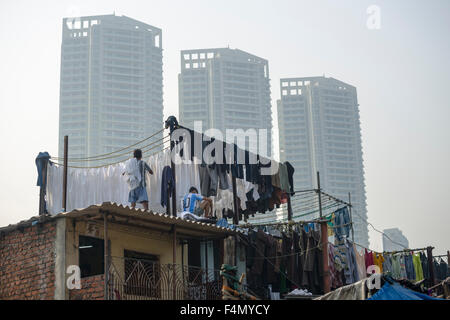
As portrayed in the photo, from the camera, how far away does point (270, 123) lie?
107 m

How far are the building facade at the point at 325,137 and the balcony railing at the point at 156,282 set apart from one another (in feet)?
290

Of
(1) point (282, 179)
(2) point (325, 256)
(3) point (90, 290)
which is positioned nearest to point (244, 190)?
(1) point (282, 179)

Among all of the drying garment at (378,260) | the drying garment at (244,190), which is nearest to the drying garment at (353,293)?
the drying garment at (244,190)

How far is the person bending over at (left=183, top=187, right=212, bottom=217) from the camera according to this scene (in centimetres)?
1587

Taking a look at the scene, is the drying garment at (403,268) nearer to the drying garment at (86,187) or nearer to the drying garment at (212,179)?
the drying garment at (212,179)

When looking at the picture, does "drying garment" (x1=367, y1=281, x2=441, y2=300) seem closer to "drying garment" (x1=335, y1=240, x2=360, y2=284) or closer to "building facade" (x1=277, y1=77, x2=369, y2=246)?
"drying garment" (x1=335, y1=240, x2=360, y2=284)

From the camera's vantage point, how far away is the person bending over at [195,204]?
52.1ft

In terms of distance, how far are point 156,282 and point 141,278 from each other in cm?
50

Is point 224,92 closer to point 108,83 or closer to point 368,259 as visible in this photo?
point 108,83

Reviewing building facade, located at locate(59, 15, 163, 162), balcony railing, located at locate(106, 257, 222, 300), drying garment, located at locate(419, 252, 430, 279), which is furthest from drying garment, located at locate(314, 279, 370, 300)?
building facade, located at locate(59, 15, 163, 162)

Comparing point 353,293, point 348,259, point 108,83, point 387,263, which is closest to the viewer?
point 353,293

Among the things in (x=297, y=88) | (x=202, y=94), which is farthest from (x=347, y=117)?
(x=202, y=94)

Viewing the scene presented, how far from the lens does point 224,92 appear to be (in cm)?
10281
